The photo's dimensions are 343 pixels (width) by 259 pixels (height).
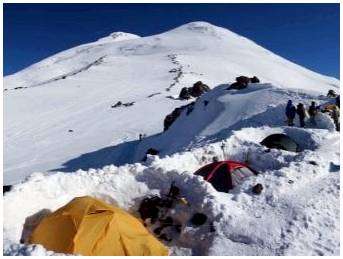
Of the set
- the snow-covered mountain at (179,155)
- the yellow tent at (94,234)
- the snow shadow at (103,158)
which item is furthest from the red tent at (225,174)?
the snow shadow at (103,158)

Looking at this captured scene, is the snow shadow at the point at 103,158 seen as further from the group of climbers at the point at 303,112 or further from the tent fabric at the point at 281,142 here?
the tent fabric at the point at 281,142

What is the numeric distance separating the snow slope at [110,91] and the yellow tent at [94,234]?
14.7 metres

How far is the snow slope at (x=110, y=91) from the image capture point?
3262cm

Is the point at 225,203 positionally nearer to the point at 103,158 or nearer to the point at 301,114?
the point at 301,114

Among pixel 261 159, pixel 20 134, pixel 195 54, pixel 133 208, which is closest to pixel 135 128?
pixel 20 134

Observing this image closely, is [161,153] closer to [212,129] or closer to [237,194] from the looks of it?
[212,129]

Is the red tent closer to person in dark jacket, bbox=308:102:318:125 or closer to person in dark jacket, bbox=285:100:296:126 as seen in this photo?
person in dark jacket, bbox=285:100:296:126

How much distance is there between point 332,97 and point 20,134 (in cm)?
2234

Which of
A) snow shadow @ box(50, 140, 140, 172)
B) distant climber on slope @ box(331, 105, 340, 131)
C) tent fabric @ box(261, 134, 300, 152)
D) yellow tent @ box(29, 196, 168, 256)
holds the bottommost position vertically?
yellow tent @ box(29, 196, 168, 256)

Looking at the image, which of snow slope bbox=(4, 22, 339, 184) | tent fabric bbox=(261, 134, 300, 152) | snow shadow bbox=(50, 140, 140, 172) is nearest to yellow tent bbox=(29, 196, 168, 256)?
tent fabric bbox=(261, 134, 300, 152)

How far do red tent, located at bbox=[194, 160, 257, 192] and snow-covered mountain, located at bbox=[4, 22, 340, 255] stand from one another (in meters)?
0.92

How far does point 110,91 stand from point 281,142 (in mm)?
36725

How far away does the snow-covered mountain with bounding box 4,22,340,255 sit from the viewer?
461 inches

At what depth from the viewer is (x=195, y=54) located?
286 feet
